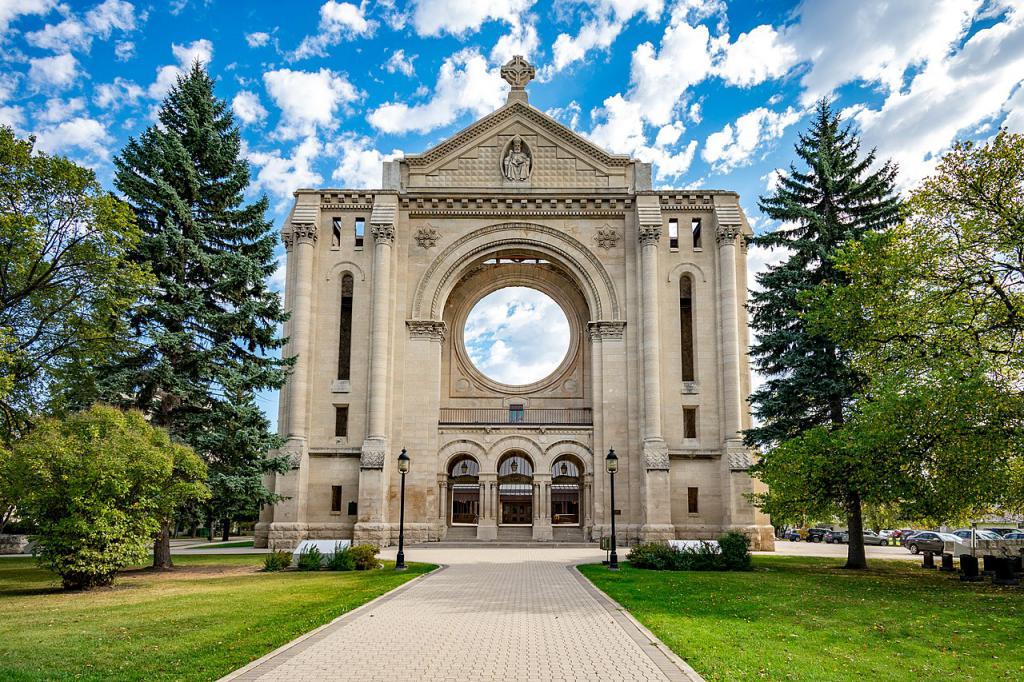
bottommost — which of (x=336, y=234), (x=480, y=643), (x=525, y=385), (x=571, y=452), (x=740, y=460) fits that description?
(x=480, y=643)

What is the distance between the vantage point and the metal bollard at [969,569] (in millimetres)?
18984

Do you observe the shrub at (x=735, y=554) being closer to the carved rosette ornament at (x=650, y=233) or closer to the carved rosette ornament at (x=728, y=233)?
the carved rosette ornament at (x=650, y=233)

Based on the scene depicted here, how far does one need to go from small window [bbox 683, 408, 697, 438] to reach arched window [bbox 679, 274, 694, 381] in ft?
5.19

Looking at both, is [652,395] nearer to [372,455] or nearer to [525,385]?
[525,385]

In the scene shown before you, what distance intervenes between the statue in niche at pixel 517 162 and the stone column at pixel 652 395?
5.92 meters

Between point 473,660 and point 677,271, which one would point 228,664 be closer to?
point 473,660

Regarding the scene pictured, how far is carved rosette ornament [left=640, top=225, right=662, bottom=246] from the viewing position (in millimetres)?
34656

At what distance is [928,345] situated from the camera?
18.9 m

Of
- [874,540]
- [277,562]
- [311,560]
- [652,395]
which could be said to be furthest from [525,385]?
[874,540]

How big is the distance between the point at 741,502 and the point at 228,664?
1064 inches

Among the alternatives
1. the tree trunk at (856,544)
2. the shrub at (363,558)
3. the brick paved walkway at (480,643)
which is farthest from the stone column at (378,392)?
the tree trunk at (856,544)

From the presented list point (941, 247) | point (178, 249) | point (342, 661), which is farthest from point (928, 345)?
point (178, 249)

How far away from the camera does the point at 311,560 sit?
21.4 metres

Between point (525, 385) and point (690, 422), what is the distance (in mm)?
8871
